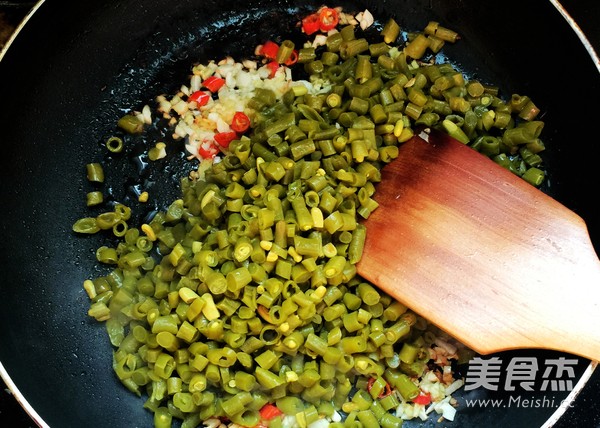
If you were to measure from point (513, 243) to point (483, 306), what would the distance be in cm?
22

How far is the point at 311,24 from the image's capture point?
92.3 inches

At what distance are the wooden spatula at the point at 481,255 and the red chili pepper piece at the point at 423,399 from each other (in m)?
0.34

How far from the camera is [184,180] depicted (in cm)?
218

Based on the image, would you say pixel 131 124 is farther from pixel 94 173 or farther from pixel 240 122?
pixel 240 122

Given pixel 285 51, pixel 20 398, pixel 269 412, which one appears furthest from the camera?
pixel 285 51

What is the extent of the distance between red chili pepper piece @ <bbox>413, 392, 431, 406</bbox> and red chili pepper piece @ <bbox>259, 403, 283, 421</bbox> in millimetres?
462

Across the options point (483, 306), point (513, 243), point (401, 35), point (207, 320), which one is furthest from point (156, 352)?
point (401, 35)

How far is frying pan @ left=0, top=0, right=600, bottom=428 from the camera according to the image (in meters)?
1.99

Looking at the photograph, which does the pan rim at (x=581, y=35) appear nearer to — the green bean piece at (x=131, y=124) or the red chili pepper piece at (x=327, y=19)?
the red chili pepper piece at (x=327, y=19)

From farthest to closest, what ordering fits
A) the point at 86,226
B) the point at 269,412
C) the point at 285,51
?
the point at 285,51 → the point at 86,226 → the point at 269,412

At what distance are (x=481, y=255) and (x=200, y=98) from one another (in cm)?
114

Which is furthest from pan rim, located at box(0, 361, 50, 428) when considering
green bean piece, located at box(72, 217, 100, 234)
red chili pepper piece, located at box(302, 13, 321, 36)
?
red chili pepper piece, located at box(302, 13, 321, 36)

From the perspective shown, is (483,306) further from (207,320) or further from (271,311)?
(207,320)

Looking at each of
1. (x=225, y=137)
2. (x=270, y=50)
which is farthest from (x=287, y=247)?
(x=270, y=50)
